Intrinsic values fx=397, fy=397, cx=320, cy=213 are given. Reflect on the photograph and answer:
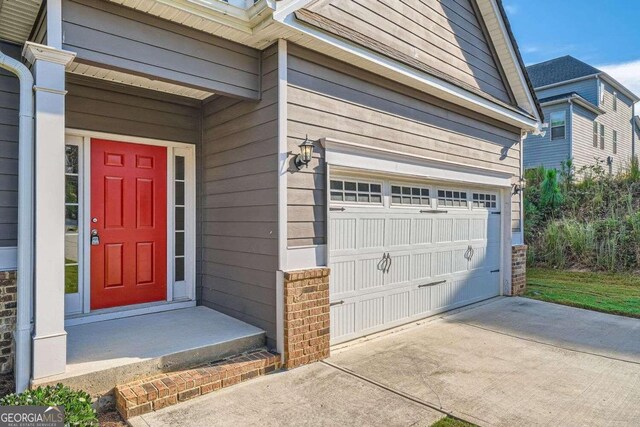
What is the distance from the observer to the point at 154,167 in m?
4.80

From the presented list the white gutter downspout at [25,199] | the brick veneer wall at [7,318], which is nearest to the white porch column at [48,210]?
the white gutter downspout at [25,199]

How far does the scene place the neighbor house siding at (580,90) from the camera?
57.2 feet

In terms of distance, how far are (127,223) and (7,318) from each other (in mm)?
1443

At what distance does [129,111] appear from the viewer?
14.7ft

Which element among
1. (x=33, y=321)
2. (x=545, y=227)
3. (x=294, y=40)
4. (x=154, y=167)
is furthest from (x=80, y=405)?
(x=545, y=227)

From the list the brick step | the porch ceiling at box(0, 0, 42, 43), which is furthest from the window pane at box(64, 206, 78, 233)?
the brick step

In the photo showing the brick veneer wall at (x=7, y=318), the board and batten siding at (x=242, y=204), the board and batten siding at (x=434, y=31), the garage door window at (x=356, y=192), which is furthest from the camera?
the board and batten siding at (x=434, y=31)

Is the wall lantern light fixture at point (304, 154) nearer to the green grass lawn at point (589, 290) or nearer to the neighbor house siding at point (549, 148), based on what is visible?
the green grass lawn at point (589, 290)

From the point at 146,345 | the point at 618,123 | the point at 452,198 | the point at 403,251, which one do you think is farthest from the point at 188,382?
the point at 618,123

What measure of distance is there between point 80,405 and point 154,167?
2.96m

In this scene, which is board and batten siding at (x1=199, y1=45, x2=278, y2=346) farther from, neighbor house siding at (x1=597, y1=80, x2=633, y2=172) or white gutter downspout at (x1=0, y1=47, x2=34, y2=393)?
neighbor house siding at (x1=597, y1=80, x2=633, y2=172)

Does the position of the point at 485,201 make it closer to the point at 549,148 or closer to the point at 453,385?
the point at 453,385

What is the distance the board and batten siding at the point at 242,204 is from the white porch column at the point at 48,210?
1705 mm

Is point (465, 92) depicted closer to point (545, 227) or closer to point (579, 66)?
point (545, 227)
